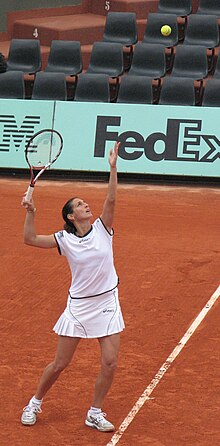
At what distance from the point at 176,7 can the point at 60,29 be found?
2738mm

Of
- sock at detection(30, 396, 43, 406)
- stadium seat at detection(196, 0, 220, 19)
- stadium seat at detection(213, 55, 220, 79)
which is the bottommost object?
sock at detection(30, 396, 43, 406)

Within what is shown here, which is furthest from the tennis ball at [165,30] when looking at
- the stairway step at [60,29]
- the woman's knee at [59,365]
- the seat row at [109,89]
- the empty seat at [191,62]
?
the woman's knee at [59,365]

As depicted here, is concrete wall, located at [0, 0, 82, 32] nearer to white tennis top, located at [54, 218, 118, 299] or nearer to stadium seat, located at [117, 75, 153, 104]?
stadium seat, located at [117, 75, 153, 104]

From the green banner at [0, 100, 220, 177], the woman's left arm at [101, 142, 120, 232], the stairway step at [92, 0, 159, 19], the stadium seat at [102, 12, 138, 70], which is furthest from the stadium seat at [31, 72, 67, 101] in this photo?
the woman's left arm at [101, 142, 120, 232]

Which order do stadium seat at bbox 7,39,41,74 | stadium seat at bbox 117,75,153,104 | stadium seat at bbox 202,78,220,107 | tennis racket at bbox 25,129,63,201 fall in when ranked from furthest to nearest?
stadium seat at bbox 7,39,41,74 → stadium seat at bbox 117,75,153,104 → stadium seat at bbox 202,78,220,107 → tennis racket at bbox 25,129,63,201

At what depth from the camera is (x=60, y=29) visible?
23203 millimetres

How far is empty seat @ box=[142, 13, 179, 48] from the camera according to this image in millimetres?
22266

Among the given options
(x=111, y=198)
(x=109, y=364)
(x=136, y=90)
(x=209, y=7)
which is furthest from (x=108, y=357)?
(x=209, y=7)

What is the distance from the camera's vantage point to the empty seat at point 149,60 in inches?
832

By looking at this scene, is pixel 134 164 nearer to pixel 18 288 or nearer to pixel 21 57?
pixel 21 57

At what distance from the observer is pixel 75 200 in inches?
347

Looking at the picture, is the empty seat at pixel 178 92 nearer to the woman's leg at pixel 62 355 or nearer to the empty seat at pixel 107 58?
the empty seat at pixel 107 58

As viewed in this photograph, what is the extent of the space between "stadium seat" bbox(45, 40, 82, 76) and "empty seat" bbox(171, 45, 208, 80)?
209 centimetres

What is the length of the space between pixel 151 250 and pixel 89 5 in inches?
481
